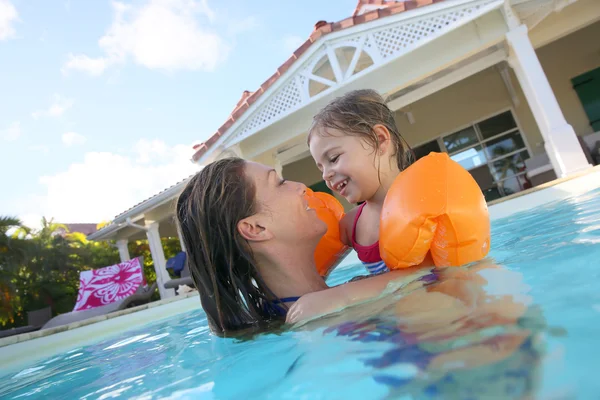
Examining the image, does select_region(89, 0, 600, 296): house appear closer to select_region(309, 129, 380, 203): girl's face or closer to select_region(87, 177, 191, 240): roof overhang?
select_region(87, 177, 191, 240): roof overhang

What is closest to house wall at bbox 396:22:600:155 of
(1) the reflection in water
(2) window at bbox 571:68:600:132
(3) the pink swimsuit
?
(2) window at bbox 571:68:600:132

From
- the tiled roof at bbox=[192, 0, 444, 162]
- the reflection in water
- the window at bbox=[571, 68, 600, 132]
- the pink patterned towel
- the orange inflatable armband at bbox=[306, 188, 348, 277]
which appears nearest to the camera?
the reflection in water

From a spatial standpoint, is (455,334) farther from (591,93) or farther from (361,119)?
(591,93)

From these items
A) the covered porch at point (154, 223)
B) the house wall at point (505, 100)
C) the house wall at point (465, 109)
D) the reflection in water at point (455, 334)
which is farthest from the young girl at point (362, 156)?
the house wall at point (465, 109)

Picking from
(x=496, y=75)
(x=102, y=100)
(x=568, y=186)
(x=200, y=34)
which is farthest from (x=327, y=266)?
(x=200, y=34)

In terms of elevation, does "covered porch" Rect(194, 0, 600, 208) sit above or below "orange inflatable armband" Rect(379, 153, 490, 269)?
above

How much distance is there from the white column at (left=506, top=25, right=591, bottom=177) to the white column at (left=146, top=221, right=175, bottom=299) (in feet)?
28.8

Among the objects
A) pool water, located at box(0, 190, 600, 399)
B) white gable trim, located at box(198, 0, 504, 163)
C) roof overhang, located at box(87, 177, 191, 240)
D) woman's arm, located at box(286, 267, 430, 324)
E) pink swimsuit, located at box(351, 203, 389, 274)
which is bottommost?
pool water, located at box(0, 190, 600, 399)

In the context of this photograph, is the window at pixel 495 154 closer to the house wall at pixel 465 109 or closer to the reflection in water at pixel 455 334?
the house wall at pixel 465 109

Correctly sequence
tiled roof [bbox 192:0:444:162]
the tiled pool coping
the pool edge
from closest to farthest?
the pool edge → the tiled pool coping → tiled roof [bbox 192:0:444:162]

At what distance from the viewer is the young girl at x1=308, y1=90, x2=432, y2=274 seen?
2295 millimetres

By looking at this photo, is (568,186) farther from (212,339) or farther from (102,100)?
(102,100)

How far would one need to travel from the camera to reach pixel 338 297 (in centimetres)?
166

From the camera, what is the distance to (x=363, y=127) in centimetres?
238
